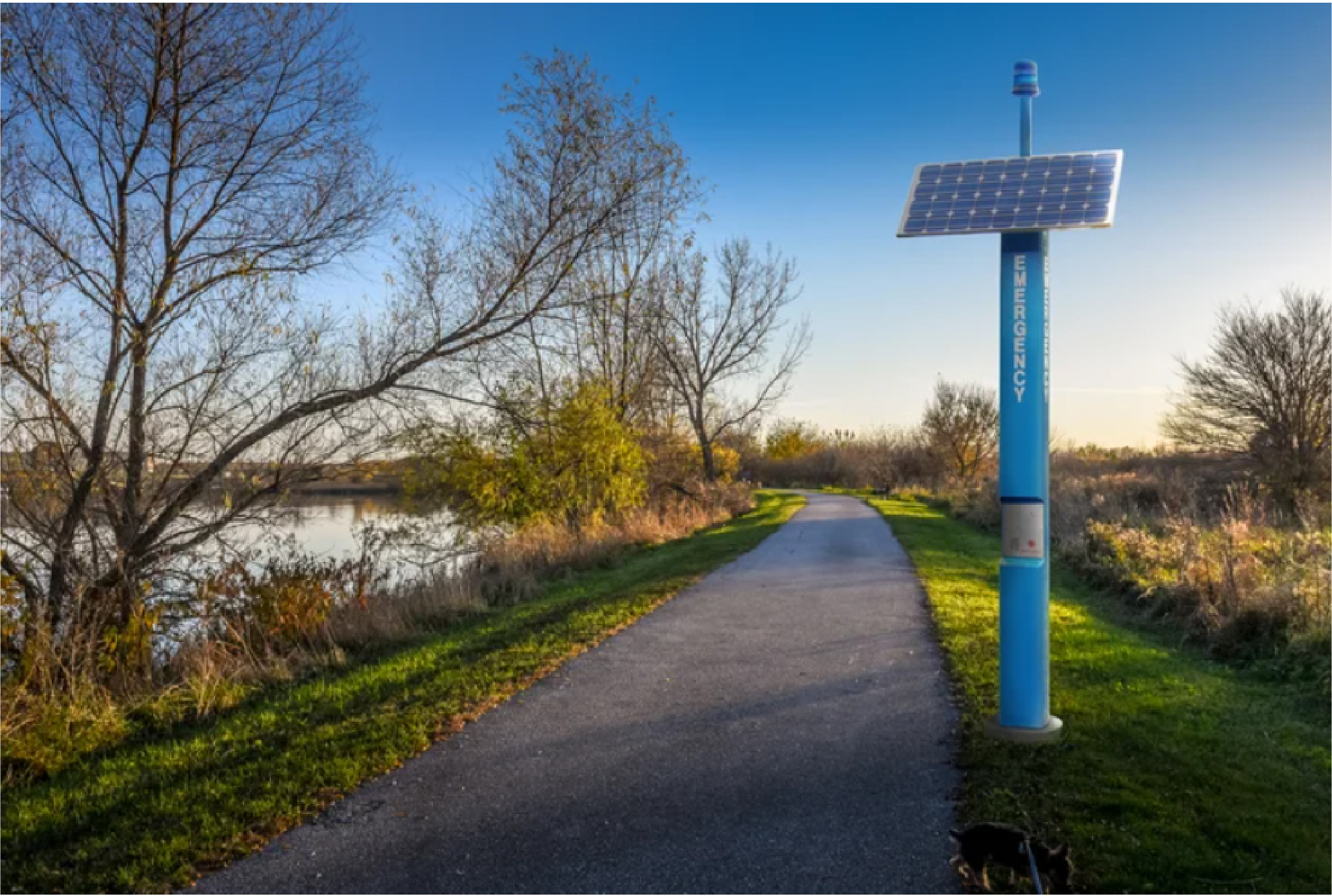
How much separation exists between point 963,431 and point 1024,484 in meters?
47.6

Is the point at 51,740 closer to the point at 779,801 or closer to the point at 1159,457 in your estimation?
the point at 779,801

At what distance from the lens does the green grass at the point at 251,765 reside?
5262 millimetres

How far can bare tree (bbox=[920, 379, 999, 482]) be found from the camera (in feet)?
168

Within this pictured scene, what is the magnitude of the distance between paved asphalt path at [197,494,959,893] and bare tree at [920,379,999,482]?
143 ft

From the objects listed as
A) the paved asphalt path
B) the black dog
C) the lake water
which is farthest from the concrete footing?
the lake water

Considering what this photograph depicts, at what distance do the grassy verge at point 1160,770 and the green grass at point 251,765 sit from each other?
12.9ft

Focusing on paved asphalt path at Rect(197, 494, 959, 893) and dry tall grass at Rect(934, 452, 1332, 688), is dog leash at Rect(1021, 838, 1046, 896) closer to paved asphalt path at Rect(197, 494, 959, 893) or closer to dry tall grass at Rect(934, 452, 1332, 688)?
paved asphalt path at Rect(197, 494, 959, 893)

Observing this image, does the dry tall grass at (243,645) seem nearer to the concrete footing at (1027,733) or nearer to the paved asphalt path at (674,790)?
the paved asphalt path at (674,790)

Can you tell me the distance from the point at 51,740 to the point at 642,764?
4.99 m

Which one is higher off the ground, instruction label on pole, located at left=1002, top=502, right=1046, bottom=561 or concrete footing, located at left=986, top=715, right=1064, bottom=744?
instruction label on pole, located at left=1002, top=502, right=1046, bottom=561

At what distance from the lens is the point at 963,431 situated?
171 feet

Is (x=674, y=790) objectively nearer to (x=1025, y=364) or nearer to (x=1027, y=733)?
(x=1027, y=733)

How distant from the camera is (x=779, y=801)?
5730 mm

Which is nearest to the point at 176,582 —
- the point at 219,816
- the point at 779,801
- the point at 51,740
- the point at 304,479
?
the point at 304,479
